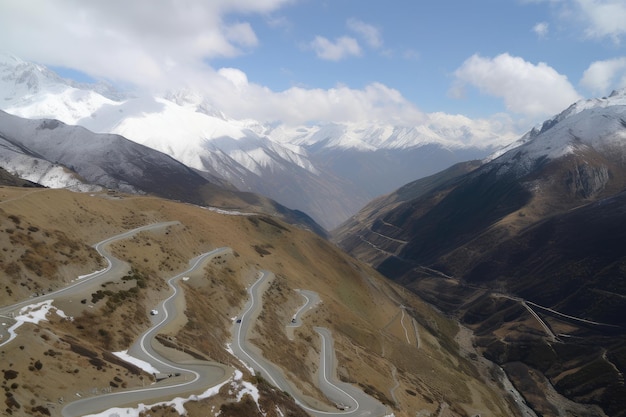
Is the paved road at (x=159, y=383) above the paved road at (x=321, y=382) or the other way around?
above

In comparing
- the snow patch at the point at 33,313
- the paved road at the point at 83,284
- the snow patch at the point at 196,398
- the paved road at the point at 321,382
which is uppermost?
the paved road at the point at 83,284

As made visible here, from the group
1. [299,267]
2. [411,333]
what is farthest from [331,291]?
[411,333]

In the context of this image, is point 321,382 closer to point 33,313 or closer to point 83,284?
point 83,284

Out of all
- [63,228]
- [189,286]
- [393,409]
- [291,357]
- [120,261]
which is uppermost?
[63,228]

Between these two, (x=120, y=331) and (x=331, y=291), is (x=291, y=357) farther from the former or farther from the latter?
(x=331, y=291)

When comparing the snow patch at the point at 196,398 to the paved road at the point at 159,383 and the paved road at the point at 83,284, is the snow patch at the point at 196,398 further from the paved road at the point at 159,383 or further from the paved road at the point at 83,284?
the paved road at the point at 83,284

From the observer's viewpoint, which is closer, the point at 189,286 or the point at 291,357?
the point at 291,357

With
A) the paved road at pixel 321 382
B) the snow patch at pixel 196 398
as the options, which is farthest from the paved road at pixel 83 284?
the paved road at pixel 321 382

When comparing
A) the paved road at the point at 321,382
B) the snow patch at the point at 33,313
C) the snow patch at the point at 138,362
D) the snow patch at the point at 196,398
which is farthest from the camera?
the paved road at the point at 321,382
